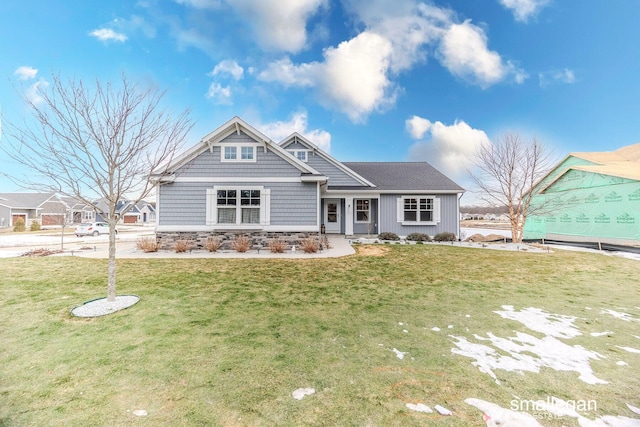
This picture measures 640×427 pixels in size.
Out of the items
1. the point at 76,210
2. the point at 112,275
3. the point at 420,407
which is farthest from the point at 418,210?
the point at 76,210

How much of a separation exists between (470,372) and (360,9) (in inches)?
659

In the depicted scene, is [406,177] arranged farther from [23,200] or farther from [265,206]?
[23,200]

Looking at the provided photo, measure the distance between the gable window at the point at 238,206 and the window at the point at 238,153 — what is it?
1.34m

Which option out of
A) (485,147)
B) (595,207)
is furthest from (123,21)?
(595,207)

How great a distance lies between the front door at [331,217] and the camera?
17.1 m

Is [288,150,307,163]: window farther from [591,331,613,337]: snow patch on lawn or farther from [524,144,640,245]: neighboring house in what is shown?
[524,144,640,245]: neighboring house

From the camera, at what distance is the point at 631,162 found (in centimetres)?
1716

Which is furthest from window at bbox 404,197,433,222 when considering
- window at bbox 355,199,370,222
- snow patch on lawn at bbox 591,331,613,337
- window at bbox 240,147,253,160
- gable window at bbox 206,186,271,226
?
snow patch on lawn at bbox 591,331,613,337

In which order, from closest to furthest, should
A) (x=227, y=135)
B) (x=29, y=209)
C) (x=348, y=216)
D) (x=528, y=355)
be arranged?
(x=528, y=355), (x=227, y=135), (x=348, y=216), (x=29, y=209)

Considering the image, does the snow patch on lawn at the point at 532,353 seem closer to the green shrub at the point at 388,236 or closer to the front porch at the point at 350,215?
the green shrub at the point at 388,236

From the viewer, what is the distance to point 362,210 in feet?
54.8

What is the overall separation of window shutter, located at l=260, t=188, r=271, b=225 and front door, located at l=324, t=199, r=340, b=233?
19.6ft

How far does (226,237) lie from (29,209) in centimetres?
5257

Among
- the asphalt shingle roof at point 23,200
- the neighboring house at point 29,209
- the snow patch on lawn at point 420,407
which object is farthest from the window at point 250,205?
the asphalt shingle roof at point 23,200
